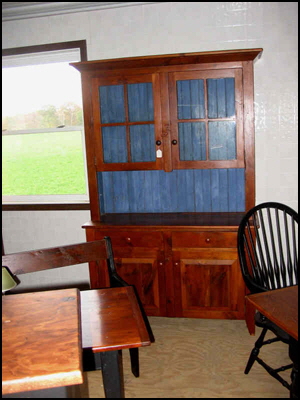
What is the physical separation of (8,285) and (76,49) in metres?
2.46

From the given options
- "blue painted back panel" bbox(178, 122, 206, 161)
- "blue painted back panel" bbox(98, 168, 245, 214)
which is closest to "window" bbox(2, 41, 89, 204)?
"blue painted back panel" bbox(98, 168, 245, 214)

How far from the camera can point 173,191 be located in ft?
10.4

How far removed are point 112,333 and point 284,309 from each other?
2.30 feet

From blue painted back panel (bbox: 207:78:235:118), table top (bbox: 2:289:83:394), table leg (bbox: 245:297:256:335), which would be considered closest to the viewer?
table top (bbox: 2:289:83:394)

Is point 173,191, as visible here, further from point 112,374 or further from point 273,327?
point 112,374

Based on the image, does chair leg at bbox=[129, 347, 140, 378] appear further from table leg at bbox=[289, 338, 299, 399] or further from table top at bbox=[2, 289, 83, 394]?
table leg at bbox=[289, 338, 299, 399]

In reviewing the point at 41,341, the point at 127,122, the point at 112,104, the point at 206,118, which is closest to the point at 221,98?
the point at 206,118

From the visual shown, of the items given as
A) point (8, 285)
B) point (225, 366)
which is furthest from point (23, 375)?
point (225, 366)

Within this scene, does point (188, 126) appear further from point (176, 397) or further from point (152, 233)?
point (176, 397)

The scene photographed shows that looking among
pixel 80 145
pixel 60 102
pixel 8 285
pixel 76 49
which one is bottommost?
pixel 8 285

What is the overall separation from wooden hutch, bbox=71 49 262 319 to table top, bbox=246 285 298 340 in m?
1.00

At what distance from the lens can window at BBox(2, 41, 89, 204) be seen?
337 centimetres

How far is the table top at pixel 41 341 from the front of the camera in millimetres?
1082

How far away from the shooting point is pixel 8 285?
55.7 inches
